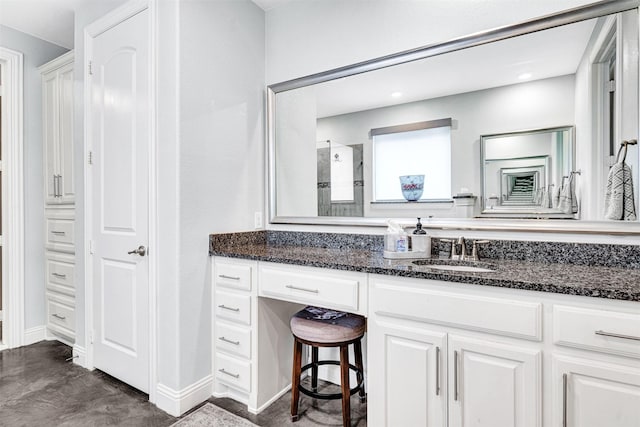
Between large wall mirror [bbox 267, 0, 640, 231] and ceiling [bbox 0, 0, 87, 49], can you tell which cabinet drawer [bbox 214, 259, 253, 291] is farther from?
ceiling [bbox 0, 0, 87, 49]

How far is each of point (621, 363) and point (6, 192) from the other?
387cm

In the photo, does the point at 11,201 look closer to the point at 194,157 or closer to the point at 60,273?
the point at 60,273

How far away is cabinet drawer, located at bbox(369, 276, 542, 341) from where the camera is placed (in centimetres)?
118

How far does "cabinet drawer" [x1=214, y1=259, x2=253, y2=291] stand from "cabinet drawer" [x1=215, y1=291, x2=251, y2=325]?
52 millimetres

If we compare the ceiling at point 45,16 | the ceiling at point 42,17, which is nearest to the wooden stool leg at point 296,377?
the ceiling at point 45,16

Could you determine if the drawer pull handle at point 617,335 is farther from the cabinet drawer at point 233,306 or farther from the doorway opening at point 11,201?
the doorway opening at point 11,201

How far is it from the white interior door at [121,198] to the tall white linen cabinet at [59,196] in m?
0.63

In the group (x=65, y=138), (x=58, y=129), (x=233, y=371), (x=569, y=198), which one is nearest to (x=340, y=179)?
(x=569, y=198)

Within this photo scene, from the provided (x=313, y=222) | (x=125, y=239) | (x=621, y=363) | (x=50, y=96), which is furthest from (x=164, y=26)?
(x=621, y=363)

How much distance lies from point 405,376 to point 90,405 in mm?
1780

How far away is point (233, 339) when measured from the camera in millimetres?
1951

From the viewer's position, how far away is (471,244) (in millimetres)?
1741

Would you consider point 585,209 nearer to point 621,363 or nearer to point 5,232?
point 621,363

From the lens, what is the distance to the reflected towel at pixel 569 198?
1561 mm
